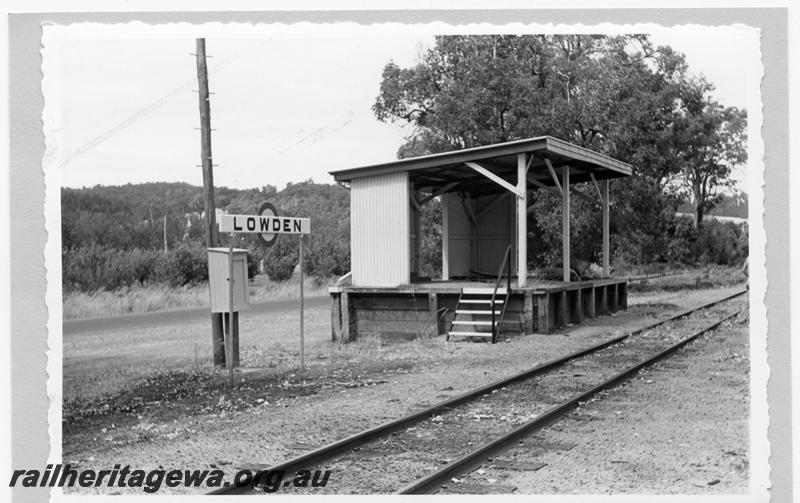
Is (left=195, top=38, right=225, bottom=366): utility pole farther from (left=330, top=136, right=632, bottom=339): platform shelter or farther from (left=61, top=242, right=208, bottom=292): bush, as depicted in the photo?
(left=61, top=242, right=208, bottom=292): bush

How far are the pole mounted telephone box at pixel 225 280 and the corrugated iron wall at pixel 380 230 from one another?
500 cm

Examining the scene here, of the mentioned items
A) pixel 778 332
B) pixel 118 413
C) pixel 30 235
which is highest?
pixel 30 235

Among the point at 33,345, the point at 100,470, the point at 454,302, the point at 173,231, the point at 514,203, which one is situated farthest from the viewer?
the point at 173,231

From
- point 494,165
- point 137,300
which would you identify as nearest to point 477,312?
point 494,165

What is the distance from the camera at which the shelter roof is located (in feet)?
47.4

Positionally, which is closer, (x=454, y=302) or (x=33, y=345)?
(x=33, y=345)

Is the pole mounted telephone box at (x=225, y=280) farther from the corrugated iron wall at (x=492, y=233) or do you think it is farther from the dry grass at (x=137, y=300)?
the corrugated iron wall at (x=492, y=233)

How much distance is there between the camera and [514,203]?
20.0 metres

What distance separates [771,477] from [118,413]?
6.32m

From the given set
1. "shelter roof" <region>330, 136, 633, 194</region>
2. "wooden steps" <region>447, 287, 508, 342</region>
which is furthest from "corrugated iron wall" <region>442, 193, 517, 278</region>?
"wooden steps" <region>447, 287, 508, 342</region>

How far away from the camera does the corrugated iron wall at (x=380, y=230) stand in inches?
595

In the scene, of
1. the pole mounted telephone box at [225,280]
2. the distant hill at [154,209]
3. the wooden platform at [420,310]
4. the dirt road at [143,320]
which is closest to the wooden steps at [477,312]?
the wooden platform at [420,310]

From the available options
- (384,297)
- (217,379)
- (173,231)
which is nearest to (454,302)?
(384,297)

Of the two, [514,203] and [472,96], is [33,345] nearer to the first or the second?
[514,203]
